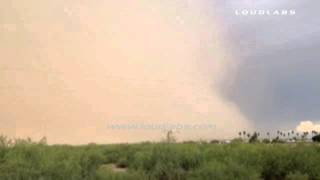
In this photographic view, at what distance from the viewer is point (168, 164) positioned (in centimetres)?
2050

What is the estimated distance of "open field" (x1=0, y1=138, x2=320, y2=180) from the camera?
18.9m

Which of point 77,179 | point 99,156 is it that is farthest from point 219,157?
point 77,179

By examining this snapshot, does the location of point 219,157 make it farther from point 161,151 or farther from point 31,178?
point 31,178

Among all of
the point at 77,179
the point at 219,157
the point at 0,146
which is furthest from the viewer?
the point at 0,146

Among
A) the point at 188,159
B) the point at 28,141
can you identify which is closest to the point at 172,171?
the point at 188,159

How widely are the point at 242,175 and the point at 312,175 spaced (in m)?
2.44

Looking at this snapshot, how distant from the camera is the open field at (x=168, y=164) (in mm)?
18875

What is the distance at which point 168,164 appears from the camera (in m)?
20.5

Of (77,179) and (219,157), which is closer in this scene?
(77,179)

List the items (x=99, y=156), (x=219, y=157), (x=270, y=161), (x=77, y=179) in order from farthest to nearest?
(x=99, y=156) < (x=219, y=157) < (x=270, y=161) < (x=77, y=179)

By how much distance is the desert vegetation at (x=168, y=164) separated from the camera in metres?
18.9

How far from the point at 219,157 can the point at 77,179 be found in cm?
643

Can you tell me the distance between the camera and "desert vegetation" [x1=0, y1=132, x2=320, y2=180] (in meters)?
18.9

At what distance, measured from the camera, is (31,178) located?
18625 millimetres
